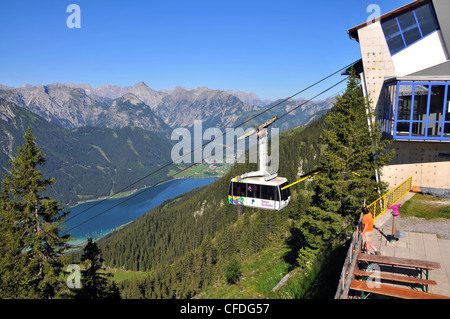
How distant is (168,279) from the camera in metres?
84.6

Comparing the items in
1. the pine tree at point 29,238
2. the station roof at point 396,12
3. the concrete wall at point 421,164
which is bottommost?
the pine tree at point 29,238

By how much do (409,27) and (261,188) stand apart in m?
16.3

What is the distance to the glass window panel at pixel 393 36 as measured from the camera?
73.2 feet

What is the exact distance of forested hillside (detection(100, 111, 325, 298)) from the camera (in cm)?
8138

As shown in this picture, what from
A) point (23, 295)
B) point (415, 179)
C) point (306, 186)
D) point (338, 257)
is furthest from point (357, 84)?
point (306, 186)

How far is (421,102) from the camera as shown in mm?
21297

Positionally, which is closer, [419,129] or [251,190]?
[419,129]

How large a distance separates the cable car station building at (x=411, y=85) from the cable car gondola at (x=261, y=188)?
8.27 metres

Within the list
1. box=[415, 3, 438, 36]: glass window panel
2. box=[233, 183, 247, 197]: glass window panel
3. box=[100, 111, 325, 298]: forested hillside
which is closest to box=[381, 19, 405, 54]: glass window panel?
box=[415, 3, 438, 36]: glass window panel

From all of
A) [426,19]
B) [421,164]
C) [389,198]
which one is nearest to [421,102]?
[421,164]

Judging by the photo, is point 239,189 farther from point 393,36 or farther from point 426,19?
point 426,19

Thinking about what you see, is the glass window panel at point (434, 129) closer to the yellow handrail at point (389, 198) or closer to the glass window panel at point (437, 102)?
the glass window panel at point (437, 102)

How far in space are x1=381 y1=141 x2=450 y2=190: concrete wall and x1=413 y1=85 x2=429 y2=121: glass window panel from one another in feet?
6.69

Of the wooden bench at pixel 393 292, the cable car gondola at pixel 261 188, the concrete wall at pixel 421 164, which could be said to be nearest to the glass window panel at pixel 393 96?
the concrete wall at pixel 421 164
